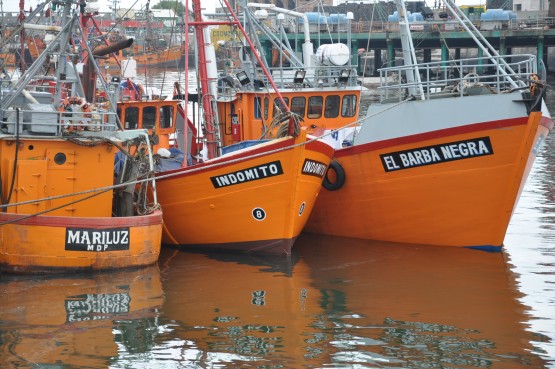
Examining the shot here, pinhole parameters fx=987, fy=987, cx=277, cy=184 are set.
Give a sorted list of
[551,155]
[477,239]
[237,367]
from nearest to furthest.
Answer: [237,367] → [477,239] → [551,155]

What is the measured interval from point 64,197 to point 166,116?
18.7 ft

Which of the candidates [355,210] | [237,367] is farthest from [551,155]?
[237,367]

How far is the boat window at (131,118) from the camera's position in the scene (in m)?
20.1

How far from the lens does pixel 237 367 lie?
10742mm

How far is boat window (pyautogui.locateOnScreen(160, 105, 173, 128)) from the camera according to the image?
2044cm

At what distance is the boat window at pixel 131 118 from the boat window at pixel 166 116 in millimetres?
543

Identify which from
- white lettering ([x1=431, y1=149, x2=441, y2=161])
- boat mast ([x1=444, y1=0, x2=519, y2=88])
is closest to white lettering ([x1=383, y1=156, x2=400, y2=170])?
white lettering ([x1=431, y1=149, x2=441, y2=161])

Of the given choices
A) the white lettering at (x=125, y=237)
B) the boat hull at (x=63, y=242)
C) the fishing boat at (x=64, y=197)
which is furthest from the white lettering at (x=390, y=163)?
the white lettering at (x=125, y=237)

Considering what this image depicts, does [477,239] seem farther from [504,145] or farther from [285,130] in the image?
[285,130]

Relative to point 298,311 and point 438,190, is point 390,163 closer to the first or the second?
point 438,190

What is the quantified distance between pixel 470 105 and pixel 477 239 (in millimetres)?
2527

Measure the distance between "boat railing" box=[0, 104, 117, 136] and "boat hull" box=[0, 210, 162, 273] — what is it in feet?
4.67

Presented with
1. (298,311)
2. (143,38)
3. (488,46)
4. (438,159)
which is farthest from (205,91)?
(143,38)

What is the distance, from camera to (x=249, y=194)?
16.5 metres
